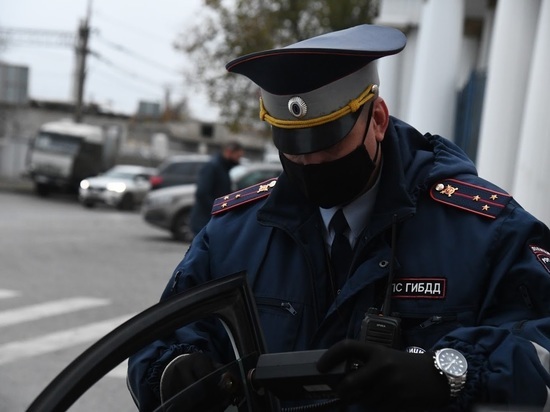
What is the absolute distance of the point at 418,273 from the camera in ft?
7.50

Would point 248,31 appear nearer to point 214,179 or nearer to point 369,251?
point 214,179

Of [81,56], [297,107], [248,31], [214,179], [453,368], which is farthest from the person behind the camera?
[81,56]

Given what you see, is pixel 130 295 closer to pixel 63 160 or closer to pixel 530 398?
pixel 530 398

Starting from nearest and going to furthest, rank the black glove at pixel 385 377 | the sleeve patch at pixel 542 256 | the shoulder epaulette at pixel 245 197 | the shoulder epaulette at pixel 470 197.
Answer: the black glove at pixel 385 377 → the sleeve patch at pixel 542 256 → the shoulder epaulette at pixel 470 197 → the shoulder epaulette at pixel 245 197

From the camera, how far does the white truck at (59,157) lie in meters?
33.9

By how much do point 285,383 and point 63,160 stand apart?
32.7 metres

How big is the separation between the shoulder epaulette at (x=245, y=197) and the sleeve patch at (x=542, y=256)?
67cm

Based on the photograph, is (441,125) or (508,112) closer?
(508,112)

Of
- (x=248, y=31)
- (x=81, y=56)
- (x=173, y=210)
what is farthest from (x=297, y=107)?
(x=81, y=56)

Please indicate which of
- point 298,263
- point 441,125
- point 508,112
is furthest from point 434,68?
point 298,263

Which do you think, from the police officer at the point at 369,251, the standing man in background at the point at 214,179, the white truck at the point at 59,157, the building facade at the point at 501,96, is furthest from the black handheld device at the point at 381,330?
the white truck at the point at 59,157

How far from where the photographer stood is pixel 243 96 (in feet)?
104

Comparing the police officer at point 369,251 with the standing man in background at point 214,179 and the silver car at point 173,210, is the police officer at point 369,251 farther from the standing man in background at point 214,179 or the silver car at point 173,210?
the silver car at point 173,210

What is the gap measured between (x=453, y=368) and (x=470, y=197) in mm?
497
